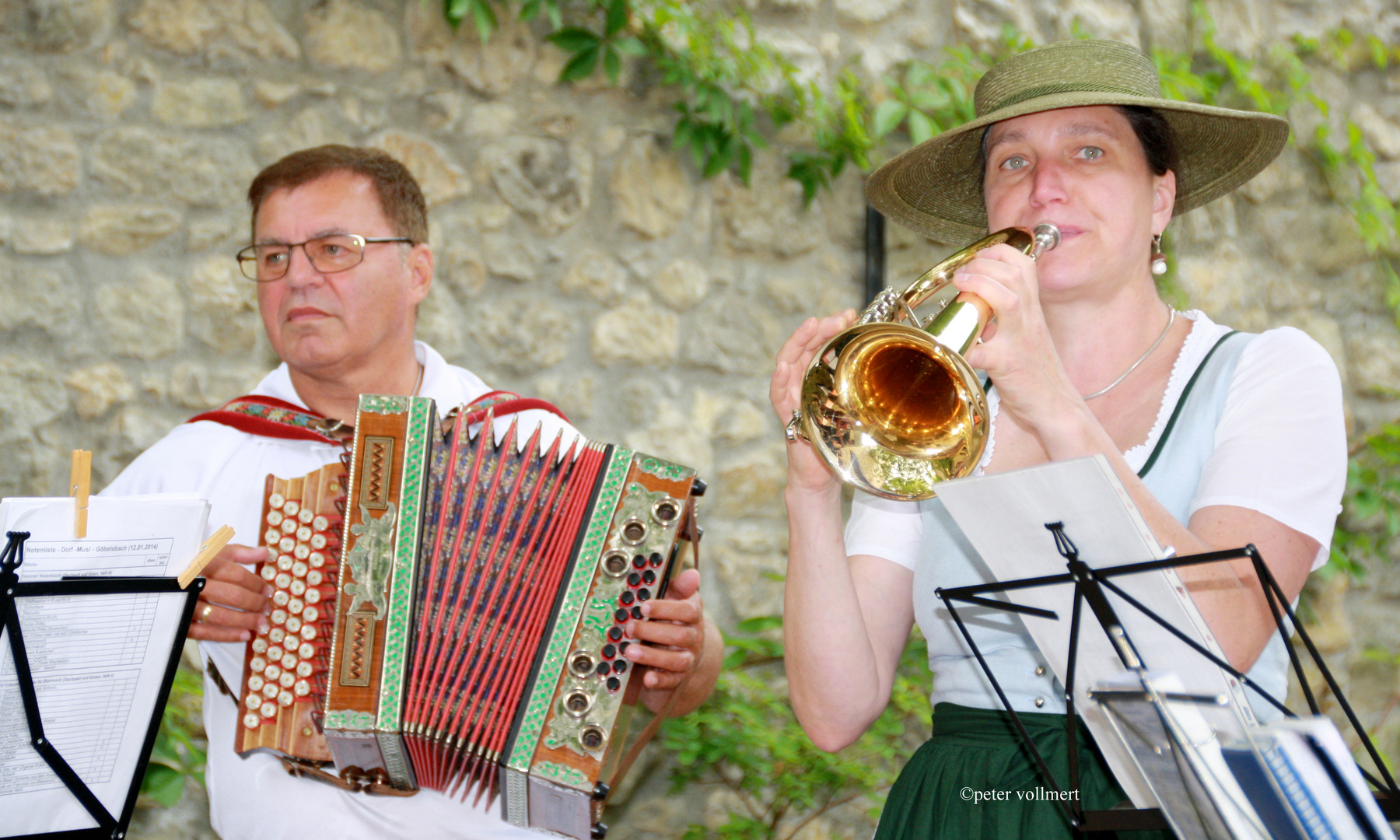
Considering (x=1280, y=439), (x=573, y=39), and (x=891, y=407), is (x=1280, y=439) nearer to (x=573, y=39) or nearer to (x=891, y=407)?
(x=891, y=407)

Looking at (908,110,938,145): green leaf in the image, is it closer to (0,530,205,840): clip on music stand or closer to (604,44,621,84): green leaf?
(604,44,621,84): green leaf

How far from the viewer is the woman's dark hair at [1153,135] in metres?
1.84

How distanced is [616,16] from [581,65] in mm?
167

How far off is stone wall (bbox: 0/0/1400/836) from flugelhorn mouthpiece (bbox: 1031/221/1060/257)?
5.86 feet

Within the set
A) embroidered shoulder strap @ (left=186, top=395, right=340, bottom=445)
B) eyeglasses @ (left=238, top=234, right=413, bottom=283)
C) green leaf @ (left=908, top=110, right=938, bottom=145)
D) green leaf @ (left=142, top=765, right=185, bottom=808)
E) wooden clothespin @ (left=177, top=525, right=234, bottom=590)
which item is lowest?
green leaf @ (left=142, top=765, right=185, bottom=808)

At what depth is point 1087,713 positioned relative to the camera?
4.15ft

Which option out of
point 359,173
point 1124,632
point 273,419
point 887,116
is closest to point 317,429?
point 273,419

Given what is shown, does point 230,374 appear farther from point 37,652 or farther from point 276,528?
point 37,652

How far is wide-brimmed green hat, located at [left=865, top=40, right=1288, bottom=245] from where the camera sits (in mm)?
1794

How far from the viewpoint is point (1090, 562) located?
1175 millimetres

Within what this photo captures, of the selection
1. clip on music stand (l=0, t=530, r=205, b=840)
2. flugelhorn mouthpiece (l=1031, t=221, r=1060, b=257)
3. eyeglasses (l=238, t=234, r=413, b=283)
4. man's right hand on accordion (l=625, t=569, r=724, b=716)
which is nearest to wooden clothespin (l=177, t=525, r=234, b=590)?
clip on music stand (l=0, t=530, r=205, b=840)

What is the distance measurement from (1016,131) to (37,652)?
1.64 metres

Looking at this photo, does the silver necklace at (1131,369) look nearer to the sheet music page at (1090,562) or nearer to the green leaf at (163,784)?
the sheet music page at (1090,562)

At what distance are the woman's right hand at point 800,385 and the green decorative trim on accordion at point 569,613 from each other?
1.07 feet
